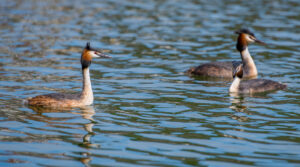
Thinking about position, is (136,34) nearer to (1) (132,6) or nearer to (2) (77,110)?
(1) (132,6)

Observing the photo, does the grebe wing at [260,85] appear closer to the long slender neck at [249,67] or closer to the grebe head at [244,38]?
the long slender neck at [249,67]

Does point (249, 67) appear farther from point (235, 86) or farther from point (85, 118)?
point (85, 118)

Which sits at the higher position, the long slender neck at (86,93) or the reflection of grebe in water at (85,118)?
the long slender neck at (86,93)

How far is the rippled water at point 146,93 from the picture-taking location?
30.8ft

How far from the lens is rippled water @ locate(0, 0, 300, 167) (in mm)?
9375

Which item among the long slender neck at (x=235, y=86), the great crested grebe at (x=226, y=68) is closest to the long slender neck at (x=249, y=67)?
the great crested grebe at (x=226, y=68)

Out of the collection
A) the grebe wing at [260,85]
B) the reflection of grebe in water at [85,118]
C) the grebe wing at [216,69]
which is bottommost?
the reflection of grebe in water at [85,118]

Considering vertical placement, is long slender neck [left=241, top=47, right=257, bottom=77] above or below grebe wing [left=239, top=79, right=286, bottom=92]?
above

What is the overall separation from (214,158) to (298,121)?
3.21m

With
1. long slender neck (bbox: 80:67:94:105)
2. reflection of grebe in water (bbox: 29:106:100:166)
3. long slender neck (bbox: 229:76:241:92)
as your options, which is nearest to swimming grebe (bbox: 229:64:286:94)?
long slender neck (bbox: 229:76:241:92)

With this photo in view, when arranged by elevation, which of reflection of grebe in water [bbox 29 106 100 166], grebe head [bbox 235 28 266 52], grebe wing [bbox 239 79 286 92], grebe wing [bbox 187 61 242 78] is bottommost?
reflection of grebe in water [bbox 29 106 100 166]

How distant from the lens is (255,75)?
17.5 meters

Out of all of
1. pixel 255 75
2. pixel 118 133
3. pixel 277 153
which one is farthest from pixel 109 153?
pixel 255 75

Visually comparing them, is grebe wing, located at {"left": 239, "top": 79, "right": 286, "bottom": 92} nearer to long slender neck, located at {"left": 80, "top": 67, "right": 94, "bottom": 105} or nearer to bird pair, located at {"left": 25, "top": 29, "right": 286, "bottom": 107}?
bird pair, located at {"left": 25, "top": 29, "right": 286, "bottom": 107}
